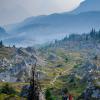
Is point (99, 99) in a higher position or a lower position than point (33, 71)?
lower

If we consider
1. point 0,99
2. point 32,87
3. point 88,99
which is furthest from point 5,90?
point 32,87

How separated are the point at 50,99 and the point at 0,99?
23.4m

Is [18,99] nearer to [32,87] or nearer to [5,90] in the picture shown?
[5,90]

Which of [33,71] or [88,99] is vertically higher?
[33,71]

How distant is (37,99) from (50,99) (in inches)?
4348

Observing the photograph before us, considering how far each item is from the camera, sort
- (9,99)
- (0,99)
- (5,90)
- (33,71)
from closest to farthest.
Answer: (33,71)
(0,99)
(9,99)
(5,90)

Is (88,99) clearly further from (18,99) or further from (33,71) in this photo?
(33,71)

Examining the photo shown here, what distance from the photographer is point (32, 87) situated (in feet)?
132

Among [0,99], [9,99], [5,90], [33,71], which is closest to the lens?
[33,71]

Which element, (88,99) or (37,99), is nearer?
(37,99)

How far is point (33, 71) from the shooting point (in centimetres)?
3934

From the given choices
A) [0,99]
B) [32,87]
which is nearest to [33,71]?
[32,87]

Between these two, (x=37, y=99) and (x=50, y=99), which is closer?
(x=37, y=99)

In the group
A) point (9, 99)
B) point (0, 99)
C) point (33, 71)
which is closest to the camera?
point (33, 71)
